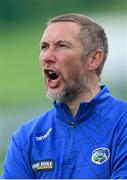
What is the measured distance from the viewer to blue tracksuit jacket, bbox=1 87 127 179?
11.4 ft

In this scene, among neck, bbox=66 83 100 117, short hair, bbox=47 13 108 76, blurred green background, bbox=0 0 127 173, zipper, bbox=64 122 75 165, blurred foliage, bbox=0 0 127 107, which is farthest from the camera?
blurred foliage, bbox=0 0 127 107

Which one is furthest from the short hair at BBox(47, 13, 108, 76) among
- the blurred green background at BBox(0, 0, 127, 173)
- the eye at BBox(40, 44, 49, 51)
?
the blurred green background at BBox(0, 0, 127, 173)

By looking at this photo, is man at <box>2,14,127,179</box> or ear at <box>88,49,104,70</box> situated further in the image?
ear at <box>88,49,104,70</box>

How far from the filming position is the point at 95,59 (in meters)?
3.86

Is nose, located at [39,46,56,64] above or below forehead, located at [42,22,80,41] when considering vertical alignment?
below

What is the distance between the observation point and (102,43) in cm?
388

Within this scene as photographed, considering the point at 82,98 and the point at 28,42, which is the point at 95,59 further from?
the point at 28,42

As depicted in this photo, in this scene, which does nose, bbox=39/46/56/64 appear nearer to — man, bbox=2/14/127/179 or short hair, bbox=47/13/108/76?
man, bbox=2/14/127/179

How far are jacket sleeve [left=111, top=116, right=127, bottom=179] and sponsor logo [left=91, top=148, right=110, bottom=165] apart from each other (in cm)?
3

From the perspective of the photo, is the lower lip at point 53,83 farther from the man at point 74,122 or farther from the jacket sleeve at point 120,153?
the jacket sleeve at point 120,153

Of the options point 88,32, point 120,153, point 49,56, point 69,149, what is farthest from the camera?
point 88,32

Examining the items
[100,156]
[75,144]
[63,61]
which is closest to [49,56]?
[63,61]

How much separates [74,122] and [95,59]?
1.30 ft

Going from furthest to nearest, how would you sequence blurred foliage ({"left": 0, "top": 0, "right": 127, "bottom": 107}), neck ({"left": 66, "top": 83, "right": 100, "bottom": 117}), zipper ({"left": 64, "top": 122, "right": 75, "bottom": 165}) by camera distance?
1. blurred foliage ({"left": 0, "top": 0, "right": 127, "bottom": 107})
2. neck ({"left": 66, "top": 83, "right": 100, "bottom": 117})
3. zipper ({"left": 64, "top": 122, "right": 75, "bottom": 165})
